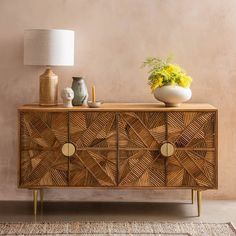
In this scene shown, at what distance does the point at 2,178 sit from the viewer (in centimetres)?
436

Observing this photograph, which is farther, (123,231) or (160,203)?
(160,203)

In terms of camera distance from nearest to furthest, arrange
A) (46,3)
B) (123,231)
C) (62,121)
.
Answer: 1. (123,231)
2. (62,121)
3. (46,3)

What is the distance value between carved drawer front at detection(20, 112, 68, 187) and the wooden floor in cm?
25

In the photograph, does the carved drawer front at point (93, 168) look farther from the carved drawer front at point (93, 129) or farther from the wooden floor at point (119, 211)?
the wooden floor at point (119, 211)

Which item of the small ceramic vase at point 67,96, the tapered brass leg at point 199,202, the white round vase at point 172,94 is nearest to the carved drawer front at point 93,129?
the small ceramic vase at point 67,96

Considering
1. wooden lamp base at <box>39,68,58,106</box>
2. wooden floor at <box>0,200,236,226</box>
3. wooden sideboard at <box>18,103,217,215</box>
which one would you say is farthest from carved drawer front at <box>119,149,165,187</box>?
wooden lamp base at <box>39,68,58,106</box>

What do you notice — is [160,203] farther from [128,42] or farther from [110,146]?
[128,42]

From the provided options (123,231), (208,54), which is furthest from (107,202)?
(208,54)

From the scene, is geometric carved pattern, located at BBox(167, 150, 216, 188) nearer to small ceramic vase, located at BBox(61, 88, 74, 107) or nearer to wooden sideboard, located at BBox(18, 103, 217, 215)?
wooden sideboard, located at BBox(18, 103, 217, 215)

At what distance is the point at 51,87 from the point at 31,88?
0.33m

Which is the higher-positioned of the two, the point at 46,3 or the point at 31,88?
the point at 46,3

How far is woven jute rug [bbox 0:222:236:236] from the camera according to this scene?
3602 mm

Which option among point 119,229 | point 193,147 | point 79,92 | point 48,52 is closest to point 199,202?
point 193,147

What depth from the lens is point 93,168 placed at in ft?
12.8
